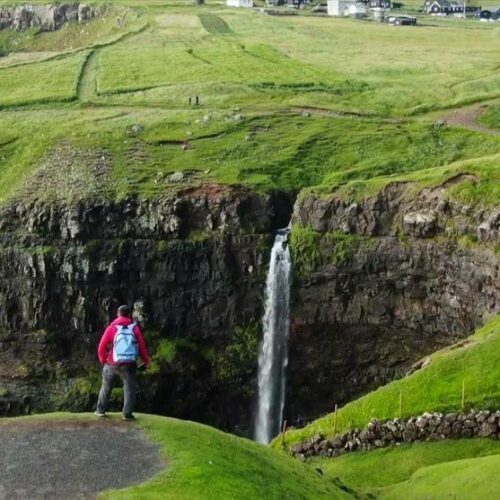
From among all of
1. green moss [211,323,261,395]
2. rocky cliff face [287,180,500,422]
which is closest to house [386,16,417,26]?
rocky cliff face [287,180,500,422]

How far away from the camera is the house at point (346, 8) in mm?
156375

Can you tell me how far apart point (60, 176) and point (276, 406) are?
69.4ft

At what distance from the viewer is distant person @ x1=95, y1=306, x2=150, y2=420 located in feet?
88.3

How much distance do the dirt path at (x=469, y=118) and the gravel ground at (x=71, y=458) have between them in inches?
2044

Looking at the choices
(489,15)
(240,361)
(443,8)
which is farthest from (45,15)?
(240,361)

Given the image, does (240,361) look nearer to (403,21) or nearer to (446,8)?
(403,21)

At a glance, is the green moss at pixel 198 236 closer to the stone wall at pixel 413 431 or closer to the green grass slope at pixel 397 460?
the stone wall at pixel 413 431

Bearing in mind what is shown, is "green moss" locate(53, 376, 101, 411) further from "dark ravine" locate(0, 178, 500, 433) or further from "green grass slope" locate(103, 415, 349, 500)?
"green grass slope" locate(103, 415, 349, 500)

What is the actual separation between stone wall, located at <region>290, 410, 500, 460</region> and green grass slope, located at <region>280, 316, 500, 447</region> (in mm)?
529

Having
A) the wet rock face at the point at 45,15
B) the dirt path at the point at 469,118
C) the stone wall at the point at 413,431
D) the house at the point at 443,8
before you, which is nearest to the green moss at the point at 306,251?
the dirt path at the point at 469,118

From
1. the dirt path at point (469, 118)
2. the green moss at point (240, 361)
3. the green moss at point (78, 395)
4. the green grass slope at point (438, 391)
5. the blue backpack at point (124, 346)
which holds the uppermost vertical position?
the dirt path at point (469, 118)

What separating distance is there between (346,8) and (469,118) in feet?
284

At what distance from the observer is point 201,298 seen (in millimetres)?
62031

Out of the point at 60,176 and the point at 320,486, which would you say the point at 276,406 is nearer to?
the point at 60,176
